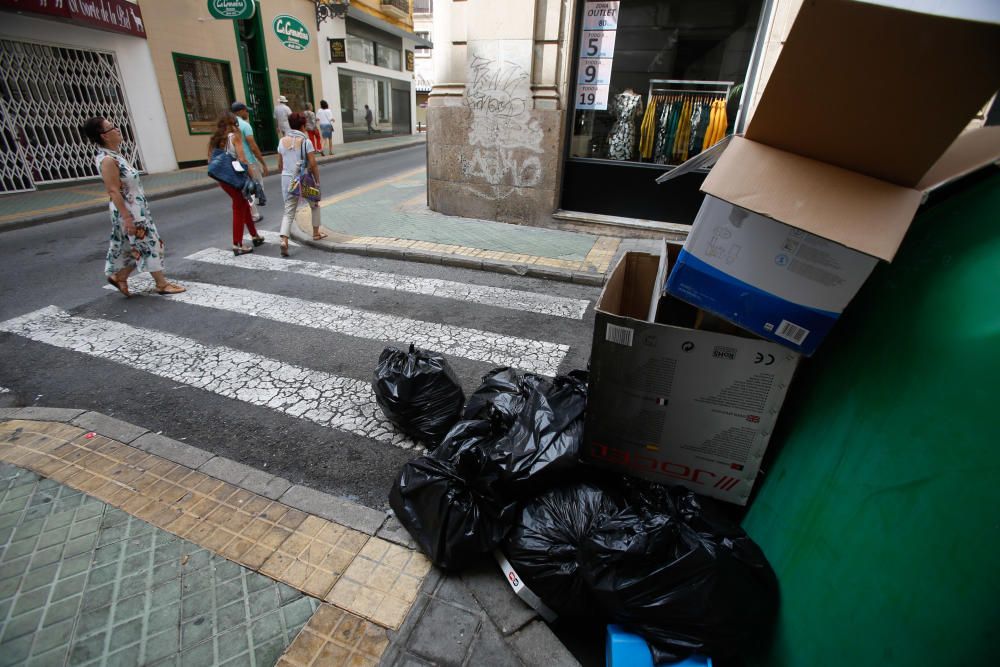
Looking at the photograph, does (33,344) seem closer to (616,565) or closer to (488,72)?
(616,565)

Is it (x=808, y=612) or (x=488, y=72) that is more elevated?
(x=488, y=72)

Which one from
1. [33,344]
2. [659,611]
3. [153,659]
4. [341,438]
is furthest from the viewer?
[33,344]

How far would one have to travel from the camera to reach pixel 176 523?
2.46 m

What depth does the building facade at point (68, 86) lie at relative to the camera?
1016cm

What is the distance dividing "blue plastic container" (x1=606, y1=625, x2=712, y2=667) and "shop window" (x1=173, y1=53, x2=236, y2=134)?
15.4m

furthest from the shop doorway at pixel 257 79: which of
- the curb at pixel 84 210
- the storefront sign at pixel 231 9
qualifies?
the curb at pixel 84 210

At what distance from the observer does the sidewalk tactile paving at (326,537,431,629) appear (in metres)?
2.09

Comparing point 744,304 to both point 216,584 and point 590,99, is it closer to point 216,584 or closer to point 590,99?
point 216,584

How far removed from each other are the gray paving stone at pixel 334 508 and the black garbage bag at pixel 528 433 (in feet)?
1.59

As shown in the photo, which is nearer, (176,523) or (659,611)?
(659,611)

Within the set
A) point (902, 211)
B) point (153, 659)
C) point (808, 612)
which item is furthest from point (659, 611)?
point (153, 659)

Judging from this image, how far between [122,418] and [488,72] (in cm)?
681

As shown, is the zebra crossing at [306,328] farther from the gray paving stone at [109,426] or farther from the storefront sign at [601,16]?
the storefront sign at [601,16]

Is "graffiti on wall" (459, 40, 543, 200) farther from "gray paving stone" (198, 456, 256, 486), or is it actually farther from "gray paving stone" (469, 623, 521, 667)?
"gray paving stone" (469, 623, 521, 667)
